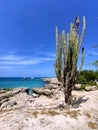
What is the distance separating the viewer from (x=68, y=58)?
43.0 ft

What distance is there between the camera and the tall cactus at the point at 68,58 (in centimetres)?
1297

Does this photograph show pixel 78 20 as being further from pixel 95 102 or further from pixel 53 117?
pixel 53 117

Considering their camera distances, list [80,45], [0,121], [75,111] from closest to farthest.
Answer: [0,121]
[75,111]
[80,45]

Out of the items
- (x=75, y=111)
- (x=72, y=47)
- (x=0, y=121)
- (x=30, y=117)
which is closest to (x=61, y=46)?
(x=72, y=47)

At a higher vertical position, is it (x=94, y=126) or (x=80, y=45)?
(x=80, y=45)

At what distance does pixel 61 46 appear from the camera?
13.1m

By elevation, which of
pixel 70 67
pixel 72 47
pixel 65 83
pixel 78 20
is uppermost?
pixel 78 20

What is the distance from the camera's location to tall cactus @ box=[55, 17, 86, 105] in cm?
1297

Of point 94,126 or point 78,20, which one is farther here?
point 78,20

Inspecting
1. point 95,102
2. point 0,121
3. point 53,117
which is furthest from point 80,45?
point 0,121

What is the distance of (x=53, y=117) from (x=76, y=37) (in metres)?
5.49

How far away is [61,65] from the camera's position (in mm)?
13219

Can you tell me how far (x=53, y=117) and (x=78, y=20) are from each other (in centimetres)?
692

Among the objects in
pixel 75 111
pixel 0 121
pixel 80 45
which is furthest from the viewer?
pixel 80 45
